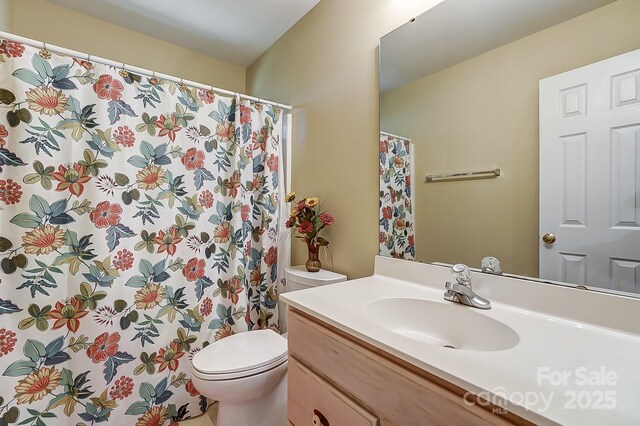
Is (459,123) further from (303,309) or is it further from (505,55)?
(303,309)

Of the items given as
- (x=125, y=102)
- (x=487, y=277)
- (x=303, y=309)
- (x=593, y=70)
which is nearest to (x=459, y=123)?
(x=593, y=70)

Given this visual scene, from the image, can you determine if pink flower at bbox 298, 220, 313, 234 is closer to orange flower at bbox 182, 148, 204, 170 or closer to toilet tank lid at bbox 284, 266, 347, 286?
toilet tank lid at bbox 284, 266, 347, 286

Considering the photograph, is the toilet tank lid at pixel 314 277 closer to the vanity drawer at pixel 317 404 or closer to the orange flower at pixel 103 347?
the vanity drawer at pixel 317 404

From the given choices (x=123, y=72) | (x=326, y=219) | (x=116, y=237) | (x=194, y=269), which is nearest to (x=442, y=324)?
(x=326, y=219)

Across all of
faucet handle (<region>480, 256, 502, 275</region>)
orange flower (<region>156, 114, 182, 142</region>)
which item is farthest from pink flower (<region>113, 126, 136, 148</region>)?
faucet handle (<region>480, 256, 502, 275</region>)

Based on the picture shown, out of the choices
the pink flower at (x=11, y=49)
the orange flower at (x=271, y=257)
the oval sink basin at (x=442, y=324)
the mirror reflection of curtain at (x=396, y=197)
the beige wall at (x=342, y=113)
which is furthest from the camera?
the orange flower at (x=271, y=257)

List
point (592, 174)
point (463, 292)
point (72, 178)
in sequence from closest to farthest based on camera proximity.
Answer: point (592, 174)
point (463, 292)
point (72, 178)

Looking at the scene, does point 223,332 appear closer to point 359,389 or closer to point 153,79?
point 359,389

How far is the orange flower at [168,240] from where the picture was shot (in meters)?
1.49

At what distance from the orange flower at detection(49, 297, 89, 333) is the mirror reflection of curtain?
1474 millimetres

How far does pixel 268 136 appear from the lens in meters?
1.86

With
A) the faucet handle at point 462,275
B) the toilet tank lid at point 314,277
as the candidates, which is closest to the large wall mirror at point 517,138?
the faucet handle at point 462,275

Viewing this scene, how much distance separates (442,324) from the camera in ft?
3.01

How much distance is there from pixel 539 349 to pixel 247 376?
107 cm
